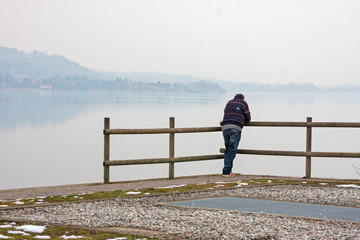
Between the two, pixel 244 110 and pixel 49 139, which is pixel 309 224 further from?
pixel 49 139

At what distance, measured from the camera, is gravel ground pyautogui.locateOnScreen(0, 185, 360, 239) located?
25.2 ft

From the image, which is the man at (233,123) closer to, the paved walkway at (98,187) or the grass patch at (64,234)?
the paved walkway at (98,187)

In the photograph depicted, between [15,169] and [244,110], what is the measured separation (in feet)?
92.6

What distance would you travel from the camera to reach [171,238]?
7.41 meters

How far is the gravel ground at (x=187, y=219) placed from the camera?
7.69 metres

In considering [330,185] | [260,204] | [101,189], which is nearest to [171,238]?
[260,204]

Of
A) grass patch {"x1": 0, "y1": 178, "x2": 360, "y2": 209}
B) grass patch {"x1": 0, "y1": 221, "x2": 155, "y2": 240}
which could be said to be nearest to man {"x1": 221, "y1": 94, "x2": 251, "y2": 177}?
grass patch {"x1": 0, "y1": 178, "x2": 360, "y2": 209}

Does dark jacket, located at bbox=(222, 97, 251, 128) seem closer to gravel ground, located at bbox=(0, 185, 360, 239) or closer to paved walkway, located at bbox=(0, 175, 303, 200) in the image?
paved walkway, located at bbox=(0, 175, 303, 200)

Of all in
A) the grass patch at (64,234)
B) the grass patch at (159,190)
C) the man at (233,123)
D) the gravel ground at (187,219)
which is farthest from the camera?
the man at (233,123)

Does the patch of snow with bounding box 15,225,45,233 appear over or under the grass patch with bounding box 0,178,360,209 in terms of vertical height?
over

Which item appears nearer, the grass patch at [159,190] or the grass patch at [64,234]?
the grass patch at [64,234]

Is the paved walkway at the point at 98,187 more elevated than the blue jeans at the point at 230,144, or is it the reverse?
the blue jeans at the point at 230,144

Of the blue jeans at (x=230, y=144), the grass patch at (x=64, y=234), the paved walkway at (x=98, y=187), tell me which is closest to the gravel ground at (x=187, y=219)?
the grass patch at (x=64, y=234)

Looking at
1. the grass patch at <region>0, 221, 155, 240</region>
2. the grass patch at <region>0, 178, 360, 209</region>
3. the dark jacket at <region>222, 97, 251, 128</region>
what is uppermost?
the dark jacket at <region>222, 97, 251, 128</region>
